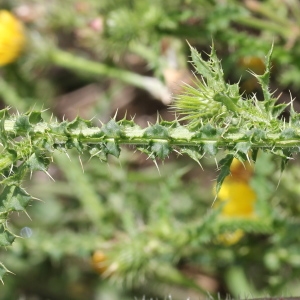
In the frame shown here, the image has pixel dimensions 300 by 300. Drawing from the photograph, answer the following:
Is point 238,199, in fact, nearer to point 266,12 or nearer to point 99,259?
point 99,259

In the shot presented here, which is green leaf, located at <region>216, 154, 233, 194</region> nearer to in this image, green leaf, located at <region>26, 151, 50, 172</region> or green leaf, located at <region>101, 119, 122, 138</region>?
green leaf, located at <region>101, 119, 122, 138</region>

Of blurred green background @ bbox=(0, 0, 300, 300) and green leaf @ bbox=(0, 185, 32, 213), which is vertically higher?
green leaf @ bbox=(0, 185, 32, 213)

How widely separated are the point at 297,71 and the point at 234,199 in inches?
30.0

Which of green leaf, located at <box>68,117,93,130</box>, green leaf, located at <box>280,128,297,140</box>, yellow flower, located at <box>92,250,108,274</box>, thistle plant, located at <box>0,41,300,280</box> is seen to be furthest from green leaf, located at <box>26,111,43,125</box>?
yellow flower, located at <box>92,250,108,274</box>

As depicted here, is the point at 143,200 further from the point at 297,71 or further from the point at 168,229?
the point at 297,71

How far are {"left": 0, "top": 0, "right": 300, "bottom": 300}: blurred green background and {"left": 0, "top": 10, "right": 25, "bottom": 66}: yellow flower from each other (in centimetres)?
5

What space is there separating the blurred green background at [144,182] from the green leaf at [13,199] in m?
0.67

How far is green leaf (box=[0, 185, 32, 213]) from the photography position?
5.57 ft

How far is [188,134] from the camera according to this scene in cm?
168

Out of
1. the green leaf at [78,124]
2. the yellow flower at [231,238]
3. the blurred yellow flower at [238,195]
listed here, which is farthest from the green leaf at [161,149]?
the yellow flower at [231,238]

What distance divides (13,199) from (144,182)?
184cm

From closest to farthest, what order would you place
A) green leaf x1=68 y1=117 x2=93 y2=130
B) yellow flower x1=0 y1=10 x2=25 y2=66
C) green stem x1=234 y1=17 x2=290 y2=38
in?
green leaf x1=68 y1=117 x2=93 y2=130
green stem x1=234 y1=17 x2=290 y2=38
yellow flower x1=0 y1=10 x2=25 y2=66

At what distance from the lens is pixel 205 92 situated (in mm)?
1729

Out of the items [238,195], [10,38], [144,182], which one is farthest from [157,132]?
[10,38]
